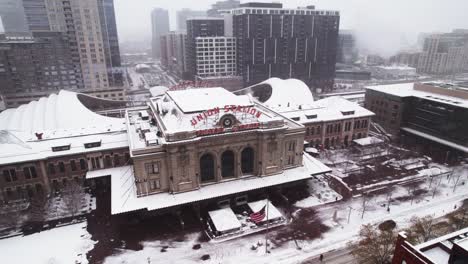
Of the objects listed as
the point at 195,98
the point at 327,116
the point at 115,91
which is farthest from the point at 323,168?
the point at 115,91

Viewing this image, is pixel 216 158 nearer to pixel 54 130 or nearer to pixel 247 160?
pixel 247 160

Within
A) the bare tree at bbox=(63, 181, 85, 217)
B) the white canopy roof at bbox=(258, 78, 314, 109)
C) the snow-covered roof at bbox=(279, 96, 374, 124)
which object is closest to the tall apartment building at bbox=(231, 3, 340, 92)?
the white canopy roof at bbox=(258, 78, 314, 109)

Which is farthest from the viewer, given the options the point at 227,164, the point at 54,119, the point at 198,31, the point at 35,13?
the point at 198,31

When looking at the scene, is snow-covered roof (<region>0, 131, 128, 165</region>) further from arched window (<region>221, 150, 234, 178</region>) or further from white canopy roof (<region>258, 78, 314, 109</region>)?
white canopy roof (<region>258, 78, 314, 109</region>)

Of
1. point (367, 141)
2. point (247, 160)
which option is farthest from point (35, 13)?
point (367, 141)

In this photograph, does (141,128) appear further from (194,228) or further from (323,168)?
(323,168)
